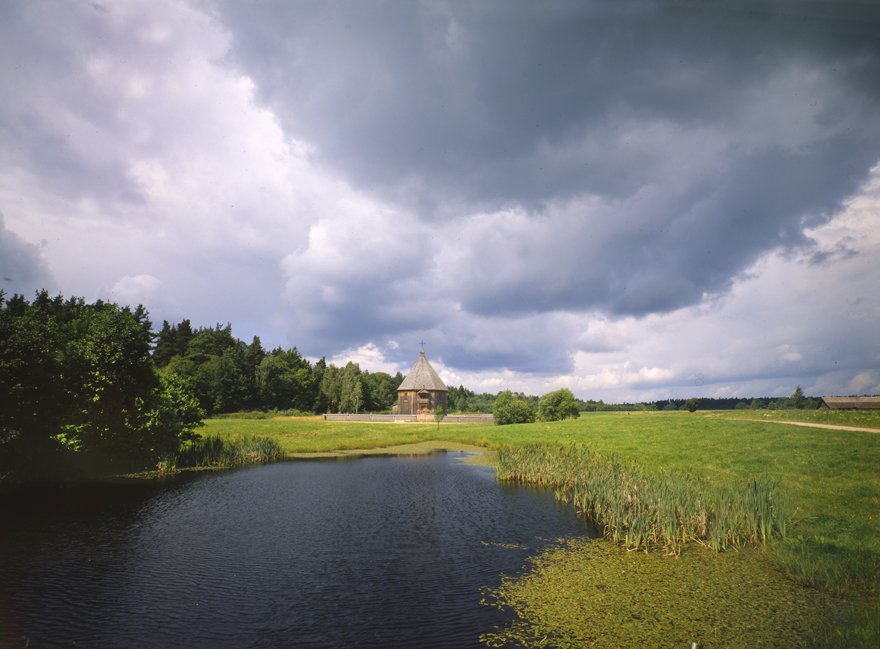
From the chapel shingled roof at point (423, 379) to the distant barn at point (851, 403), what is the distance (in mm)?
76904

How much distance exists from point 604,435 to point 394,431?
33.0 m

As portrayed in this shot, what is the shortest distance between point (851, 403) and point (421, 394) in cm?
8363

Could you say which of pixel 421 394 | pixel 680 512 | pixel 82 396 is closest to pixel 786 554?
pixel 680 512

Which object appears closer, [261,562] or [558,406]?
A: [261,562]

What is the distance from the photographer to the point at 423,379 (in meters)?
93.3

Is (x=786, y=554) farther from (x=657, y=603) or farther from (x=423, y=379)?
(x=423, y=379)

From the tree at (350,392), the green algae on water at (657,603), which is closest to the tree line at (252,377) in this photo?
the tree at (350,392)

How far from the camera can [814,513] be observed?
17.4m

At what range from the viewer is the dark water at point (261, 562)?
11.2 m

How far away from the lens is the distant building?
9125 centimetres

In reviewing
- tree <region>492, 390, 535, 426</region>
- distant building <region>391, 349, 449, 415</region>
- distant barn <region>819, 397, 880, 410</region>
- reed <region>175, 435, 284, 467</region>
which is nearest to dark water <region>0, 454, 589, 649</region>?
reed <region>175, 435, 284, 467</region>

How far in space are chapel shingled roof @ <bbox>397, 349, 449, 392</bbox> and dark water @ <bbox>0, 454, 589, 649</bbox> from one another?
63.4 meters

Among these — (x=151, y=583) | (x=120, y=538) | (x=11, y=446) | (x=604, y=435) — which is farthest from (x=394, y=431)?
(x=151, y=583)

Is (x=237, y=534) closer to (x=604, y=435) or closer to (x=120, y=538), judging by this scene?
(x=120, y=538)
